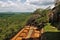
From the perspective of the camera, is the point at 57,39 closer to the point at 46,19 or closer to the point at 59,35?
the point at 59,35

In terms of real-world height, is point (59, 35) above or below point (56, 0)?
below

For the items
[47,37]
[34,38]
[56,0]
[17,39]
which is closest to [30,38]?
[34,38]

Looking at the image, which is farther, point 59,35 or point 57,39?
point 59,35

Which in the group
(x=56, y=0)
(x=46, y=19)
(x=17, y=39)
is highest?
(x=56, y=0)

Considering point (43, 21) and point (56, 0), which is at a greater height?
point (56, 0)

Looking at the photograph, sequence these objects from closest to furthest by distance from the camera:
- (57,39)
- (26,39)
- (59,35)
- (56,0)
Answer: (57,39), (59,35), (26,39), (56,0)

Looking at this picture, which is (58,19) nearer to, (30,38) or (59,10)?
(59,10)

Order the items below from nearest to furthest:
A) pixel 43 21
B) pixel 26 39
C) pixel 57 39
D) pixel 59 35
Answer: pixel 57 39, pixel 59 35, pixel 26 39, pixel 43 21

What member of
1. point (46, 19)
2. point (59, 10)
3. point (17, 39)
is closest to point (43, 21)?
point (46, 19)

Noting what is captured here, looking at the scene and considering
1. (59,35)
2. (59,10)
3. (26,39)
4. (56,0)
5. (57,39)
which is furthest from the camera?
(56,0)
